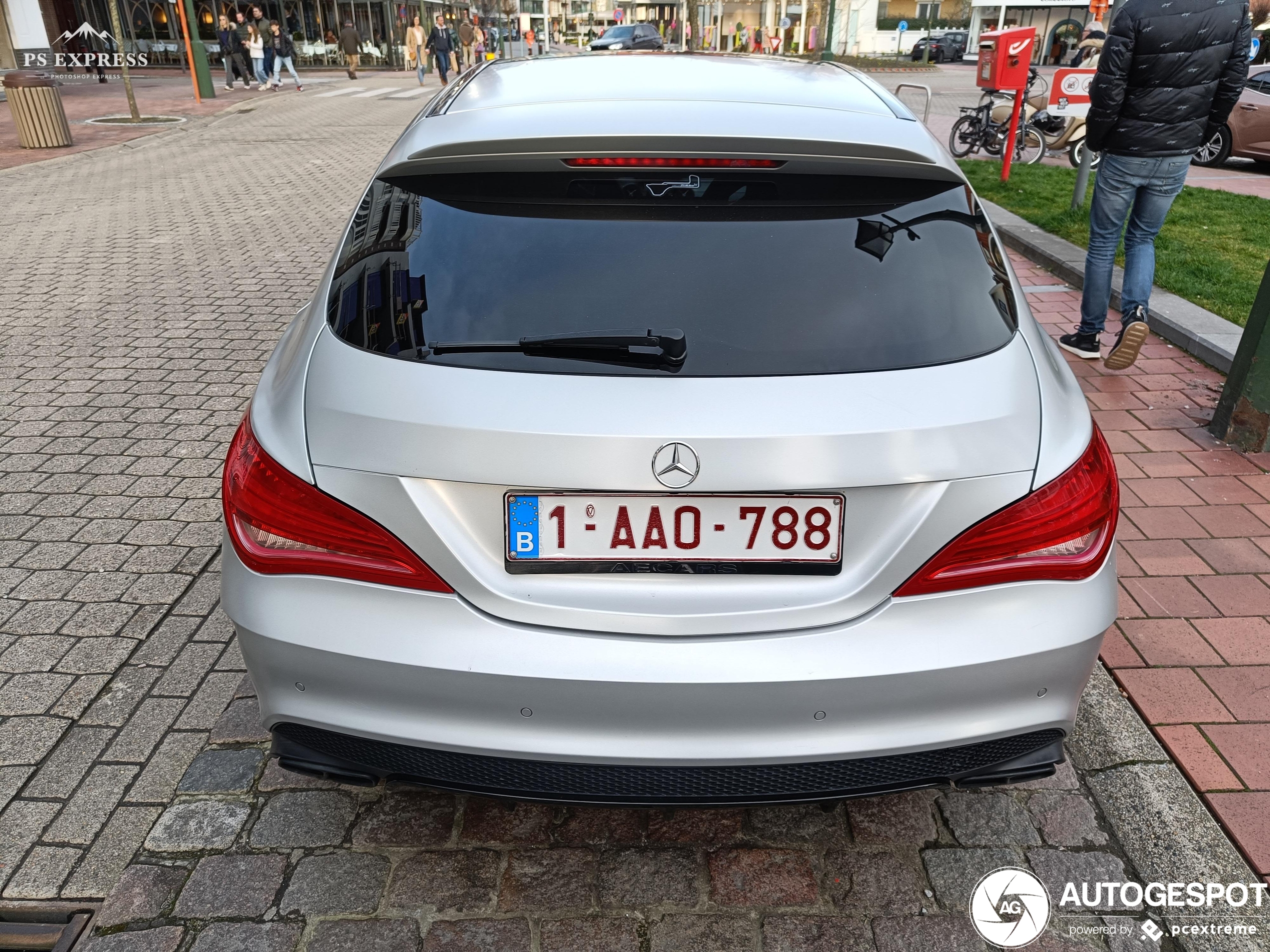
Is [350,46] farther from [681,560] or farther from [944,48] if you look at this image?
[944,48]

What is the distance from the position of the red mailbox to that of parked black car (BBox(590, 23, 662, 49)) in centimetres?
3099

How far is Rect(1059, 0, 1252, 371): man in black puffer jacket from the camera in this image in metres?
5.12

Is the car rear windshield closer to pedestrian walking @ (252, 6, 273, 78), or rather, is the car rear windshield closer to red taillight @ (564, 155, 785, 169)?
red taillight @ (564, 155, 785, 169)

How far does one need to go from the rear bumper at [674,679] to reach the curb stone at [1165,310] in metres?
4.10

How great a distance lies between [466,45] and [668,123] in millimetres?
36407

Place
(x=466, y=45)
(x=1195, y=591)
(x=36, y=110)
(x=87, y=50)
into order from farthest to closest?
(x=87, y=50), (x=466, y=45), (x=36, y=110), (x=1195, y=591)

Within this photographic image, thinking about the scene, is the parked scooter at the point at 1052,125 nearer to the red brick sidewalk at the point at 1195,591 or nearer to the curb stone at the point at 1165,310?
the curb stone at the point at 1165,310

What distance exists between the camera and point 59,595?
357 cm

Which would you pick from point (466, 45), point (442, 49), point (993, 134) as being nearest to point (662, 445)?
point (993, 134)

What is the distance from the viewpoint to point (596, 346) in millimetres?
→ 1910

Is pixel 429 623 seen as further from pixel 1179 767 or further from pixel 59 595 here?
pixel 59 595

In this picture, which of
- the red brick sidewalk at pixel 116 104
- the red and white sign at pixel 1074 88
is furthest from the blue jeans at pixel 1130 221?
the red brick sidewalk at pixel 116 104

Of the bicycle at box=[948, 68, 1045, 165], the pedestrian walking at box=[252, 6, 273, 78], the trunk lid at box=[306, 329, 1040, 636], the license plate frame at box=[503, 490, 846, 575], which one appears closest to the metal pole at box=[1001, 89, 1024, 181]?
the bicycle at box=[948, 68, 1045, 165]

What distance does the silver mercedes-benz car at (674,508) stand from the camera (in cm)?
184
